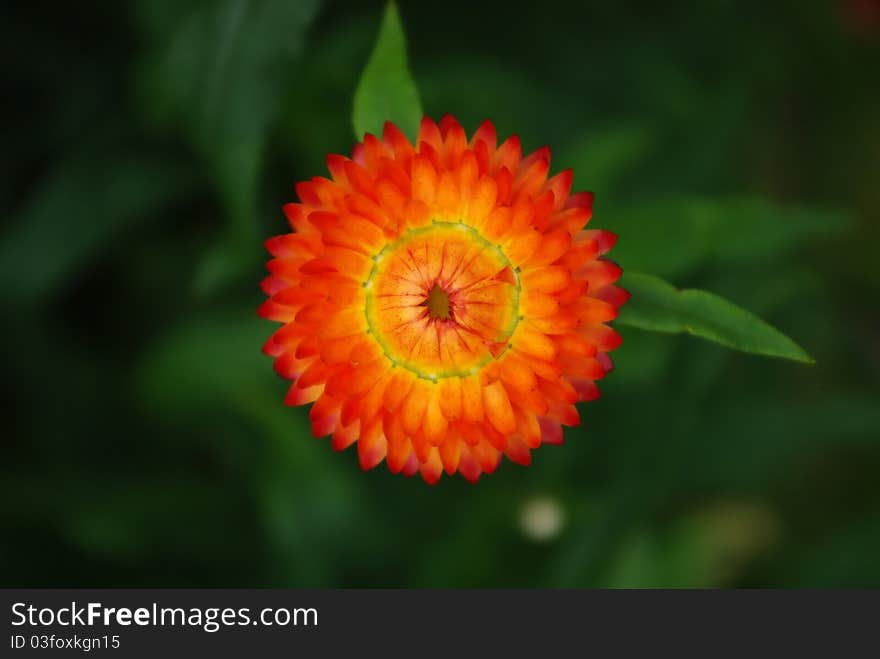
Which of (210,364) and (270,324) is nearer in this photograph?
(270,324)

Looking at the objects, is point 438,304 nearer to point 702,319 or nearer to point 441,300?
point 441,300

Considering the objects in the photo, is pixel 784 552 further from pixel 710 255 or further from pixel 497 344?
pixel 497 344

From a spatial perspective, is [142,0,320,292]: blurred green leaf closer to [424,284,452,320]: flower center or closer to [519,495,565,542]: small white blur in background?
[424,284,452,320]: flower center

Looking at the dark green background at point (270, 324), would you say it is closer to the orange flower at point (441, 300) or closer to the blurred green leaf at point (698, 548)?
the blurred green leaf at point (698, 548)

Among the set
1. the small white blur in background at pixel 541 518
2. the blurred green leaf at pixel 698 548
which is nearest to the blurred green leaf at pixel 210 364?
the small white blur in background at pixel 541 518

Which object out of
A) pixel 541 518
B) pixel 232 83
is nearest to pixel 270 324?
pixel 232 83

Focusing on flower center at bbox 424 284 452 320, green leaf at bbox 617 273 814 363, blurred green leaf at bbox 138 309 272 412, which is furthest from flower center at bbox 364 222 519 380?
blurred green leaf at bbox 138 309 272 412
